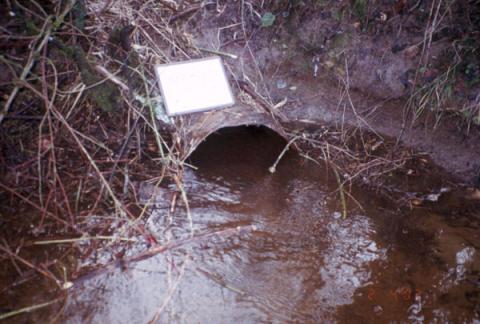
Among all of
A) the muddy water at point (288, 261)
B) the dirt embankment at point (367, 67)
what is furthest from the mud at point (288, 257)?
the dirt embankment at point (367, 67)

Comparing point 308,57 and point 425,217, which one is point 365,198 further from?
point 308,57

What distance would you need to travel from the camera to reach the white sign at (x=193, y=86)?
249cm

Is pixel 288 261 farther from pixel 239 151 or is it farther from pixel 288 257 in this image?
pixel 239 151

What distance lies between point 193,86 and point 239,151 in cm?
75

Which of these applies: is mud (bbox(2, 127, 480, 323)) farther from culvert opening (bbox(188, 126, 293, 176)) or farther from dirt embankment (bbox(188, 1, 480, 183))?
dirt embankment (bbox(188, 1, 480, 183))

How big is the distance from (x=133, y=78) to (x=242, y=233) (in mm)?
1269

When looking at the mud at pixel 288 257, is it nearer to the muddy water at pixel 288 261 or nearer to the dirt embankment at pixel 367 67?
the muddy water at pixel 288 261

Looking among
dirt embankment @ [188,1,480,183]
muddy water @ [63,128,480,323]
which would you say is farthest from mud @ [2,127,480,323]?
dirt embankment @ [188,1,480,183]

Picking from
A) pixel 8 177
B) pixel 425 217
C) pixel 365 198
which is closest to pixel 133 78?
pixel 8 177

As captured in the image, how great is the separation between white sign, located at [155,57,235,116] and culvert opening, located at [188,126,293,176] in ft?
1.87

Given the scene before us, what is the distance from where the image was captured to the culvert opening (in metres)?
2.97

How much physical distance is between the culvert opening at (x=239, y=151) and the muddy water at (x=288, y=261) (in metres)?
0.02

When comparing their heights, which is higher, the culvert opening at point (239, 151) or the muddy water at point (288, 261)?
the culvert opening at point (239, 151)

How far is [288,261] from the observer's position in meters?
2.37
